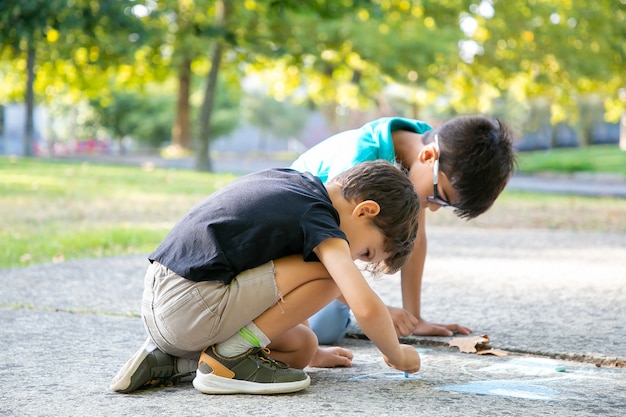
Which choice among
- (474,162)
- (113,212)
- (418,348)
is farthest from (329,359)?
(113,212)

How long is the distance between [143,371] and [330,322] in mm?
899

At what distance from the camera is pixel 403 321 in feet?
9.82

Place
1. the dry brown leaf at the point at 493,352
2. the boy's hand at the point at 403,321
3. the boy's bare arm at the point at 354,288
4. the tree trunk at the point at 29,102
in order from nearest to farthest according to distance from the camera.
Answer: the boy's bare arm at the point at 354,288, the dry brown leaf at the point at 493,352, the boy's hand at the point at 403,321, the tree trunk at the point at 29,102

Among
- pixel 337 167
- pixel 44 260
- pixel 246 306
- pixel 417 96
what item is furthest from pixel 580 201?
pixel 417 96

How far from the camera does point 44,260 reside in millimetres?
5020

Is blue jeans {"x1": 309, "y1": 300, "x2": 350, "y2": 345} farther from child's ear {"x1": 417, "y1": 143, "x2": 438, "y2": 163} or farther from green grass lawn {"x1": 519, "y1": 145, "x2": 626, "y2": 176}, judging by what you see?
green grass lawn {"x1": 519, "y1": 145, "x2": 626, "y2": 176}

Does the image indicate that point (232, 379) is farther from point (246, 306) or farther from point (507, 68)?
point (507, 68)

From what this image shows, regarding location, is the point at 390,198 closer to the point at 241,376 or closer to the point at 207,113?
the point at 241,376

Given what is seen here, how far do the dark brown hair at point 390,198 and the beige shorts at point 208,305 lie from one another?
1.02ft

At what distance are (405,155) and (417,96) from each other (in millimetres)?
18771

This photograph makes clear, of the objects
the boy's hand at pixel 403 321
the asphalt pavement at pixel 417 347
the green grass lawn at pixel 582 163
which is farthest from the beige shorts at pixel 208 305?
the green grass lawn at pixel 582 163

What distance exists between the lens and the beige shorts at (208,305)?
223 cm

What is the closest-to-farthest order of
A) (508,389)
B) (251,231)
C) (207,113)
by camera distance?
(251,231) < (508,389) < (207,113)

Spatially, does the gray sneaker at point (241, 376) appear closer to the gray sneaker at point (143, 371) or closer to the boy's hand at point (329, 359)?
the gray sneaker at point (143, 371)
